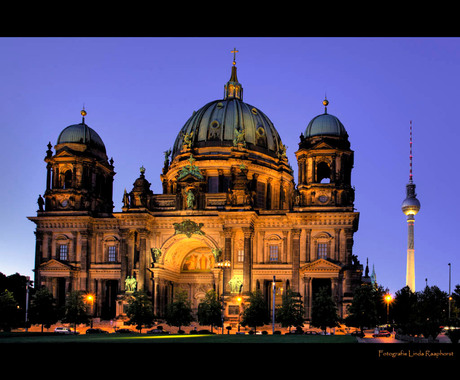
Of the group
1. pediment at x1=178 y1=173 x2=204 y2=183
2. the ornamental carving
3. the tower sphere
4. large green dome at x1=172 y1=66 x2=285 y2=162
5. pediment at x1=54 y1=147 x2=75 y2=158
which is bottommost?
the ornamental carving

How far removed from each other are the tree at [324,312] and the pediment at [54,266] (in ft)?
115

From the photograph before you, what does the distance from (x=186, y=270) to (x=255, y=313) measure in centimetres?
2204

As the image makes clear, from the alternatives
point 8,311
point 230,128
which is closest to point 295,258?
point 230,128

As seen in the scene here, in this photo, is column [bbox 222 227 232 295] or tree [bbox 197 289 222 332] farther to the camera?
column [bbox 222 227 232 295]

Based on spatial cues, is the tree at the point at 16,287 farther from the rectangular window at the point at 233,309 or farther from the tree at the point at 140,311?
the rectangular window at the point at 233,309

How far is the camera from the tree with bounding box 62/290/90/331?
3455 inches

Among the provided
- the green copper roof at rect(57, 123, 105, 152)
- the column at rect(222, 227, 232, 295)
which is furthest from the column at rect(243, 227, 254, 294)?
the green copper roof at rect(57, 123, 105, 152)

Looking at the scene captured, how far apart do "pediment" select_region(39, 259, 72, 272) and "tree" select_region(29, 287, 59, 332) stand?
566 cm

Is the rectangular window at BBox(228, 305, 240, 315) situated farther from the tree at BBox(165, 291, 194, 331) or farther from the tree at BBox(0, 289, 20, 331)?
the tree at BBox(0, 289, 20, 331)
